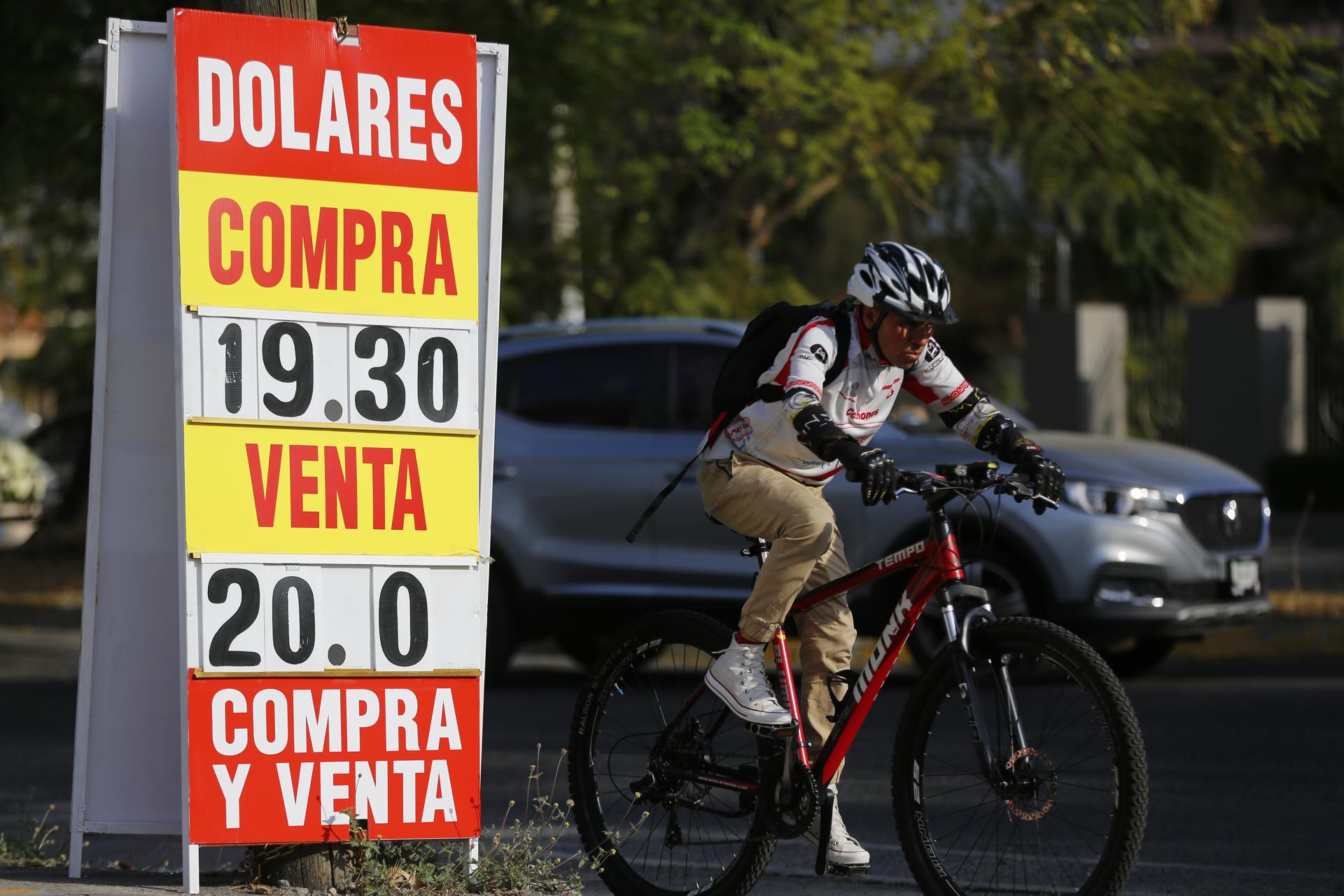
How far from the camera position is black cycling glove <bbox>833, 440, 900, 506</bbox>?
451 cm

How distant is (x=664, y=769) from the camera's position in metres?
5.40

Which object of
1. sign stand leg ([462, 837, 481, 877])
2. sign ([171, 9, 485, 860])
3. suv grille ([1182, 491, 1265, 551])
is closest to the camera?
sign ([171, 9, 485, 860])

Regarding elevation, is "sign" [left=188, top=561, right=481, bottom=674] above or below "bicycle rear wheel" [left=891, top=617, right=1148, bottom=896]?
above

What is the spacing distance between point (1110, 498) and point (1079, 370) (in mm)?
11310

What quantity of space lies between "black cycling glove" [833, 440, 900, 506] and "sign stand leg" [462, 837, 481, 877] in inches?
60.9

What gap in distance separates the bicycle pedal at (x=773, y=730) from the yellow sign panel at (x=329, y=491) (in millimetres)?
949

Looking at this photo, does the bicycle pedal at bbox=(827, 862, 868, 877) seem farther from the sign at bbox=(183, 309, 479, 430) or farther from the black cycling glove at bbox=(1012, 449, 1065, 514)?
the sign at bbox=(183, 309, 479, 430)

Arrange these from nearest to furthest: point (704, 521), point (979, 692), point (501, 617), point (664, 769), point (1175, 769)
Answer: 1. point (979, 692)
2. point (664, 769)
3. point (1175, 769)
4. point (704, 521)
5. point (501, 617)

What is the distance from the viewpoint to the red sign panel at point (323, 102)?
5.07m

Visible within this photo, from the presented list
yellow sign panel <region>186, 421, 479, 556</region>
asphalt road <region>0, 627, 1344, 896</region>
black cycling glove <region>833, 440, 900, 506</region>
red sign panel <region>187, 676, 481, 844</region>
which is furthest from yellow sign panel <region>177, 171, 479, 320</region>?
asphalt road <region>0, 627, 1344, 896</region>

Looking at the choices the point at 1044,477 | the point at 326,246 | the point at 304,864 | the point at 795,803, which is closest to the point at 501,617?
the point at 304,864

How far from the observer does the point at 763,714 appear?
4984 millimetres

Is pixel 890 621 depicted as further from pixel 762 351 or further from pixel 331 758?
pixel 331 758

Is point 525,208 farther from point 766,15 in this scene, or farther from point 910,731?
point 910,731
